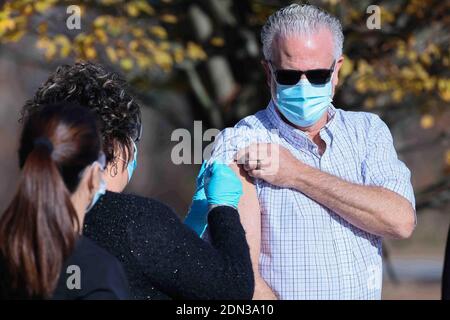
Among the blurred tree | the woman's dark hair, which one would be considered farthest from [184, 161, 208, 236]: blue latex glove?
the blurred tree

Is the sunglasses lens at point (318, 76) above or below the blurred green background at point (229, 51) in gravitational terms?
below

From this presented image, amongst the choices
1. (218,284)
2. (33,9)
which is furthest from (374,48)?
(218,284)

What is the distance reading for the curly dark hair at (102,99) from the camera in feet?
8.78

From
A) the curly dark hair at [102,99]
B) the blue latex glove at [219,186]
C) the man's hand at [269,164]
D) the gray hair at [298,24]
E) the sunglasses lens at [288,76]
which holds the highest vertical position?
the gray hair at [298,24]

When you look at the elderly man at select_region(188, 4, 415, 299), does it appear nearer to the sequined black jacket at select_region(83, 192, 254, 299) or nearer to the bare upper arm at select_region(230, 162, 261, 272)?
the bare upper arm at select_region(230, 162, 261, 272)

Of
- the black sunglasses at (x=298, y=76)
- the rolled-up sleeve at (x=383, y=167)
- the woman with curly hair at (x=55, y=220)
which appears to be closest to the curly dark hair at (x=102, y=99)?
the woman with curly hair at (x=55, y=220)

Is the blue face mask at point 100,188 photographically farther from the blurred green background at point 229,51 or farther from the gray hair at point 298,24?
the blurred green background at point 229,51

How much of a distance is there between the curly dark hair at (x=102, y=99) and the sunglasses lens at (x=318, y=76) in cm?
64

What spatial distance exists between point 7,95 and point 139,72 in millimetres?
18877

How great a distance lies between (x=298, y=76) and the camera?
119 inches

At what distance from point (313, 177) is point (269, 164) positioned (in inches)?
6.0

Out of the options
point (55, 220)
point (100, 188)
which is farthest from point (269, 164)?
point (55, 220)

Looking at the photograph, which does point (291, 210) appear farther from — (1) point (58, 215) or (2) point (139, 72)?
(2) point (139, 72)

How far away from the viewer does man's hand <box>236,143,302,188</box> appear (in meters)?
2.86
